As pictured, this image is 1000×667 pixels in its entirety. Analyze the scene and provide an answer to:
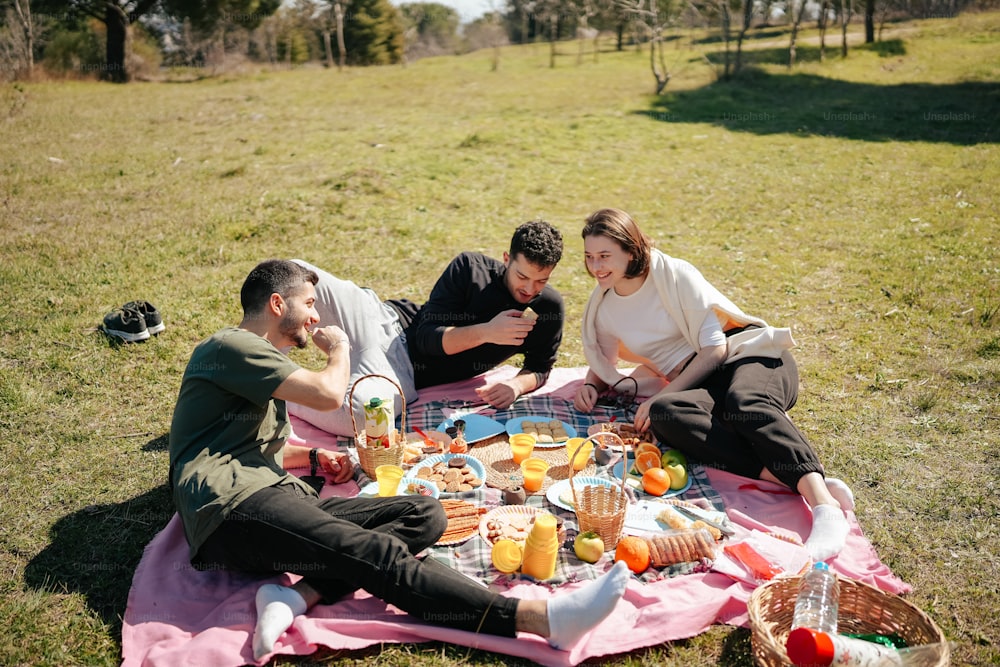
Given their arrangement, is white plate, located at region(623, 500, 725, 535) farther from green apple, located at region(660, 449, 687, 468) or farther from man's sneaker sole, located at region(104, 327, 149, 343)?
man's sneaker sole, located at region(104, 327, 149, 343)

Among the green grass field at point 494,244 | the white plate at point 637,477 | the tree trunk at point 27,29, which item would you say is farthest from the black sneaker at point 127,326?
the tree trunk at point 27,29

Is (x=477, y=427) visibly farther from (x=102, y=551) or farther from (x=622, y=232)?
(x=102, y=551)

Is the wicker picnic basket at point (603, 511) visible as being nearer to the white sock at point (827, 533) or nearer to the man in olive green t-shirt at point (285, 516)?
the man in olive green t-shirt at point (285, 516)

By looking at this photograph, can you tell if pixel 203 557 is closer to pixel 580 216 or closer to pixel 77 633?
pixel 77 633

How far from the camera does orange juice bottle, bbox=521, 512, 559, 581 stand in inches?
138

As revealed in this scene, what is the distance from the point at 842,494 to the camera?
4051 mm

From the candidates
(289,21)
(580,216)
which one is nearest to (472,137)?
(580,216)

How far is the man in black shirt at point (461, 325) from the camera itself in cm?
500

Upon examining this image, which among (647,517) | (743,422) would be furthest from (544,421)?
(743,422)

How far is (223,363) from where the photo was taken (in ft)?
11.1

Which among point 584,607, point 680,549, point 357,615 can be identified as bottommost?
point 357,615

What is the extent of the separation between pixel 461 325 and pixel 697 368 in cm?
185

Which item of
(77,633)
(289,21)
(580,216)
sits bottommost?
(77,633)

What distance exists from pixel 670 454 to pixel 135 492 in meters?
3.53
